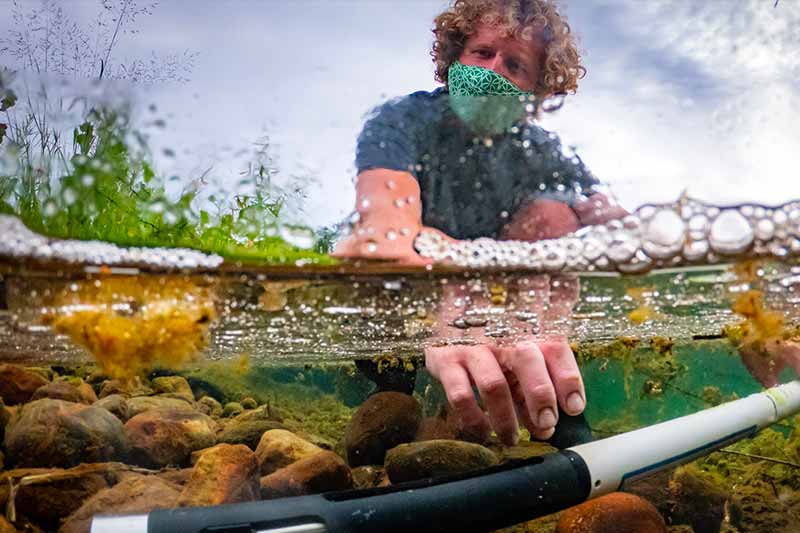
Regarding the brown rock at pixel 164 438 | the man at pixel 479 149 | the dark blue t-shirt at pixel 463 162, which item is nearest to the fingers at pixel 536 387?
the man at pixel 479 149

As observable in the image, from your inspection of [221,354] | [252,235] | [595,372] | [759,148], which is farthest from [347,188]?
[595,372]

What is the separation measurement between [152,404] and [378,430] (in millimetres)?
1155

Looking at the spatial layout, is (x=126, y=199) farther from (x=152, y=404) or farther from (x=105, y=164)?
(x=152, y=404)

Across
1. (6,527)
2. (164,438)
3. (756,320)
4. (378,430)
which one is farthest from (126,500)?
(756,320)

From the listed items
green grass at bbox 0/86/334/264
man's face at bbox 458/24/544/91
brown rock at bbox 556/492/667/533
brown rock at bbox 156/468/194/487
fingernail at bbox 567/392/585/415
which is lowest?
brown rock at bbox 556/492/667/533

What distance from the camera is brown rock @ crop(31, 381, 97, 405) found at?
287cm

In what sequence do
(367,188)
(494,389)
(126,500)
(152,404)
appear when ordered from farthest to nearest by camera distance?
(152,404), (494,389), (126,500), (367,188)

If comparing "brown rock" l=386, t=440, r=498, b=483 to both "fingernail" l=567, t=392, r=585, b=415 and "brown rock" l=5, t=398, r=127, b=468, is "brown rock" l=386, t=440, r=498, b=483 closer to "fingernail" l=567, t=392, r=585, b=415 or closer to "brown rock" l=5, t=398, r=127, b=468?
"fingernail" l=567, t=392, r=585, b=415

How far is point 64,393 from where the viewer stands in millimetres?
2914

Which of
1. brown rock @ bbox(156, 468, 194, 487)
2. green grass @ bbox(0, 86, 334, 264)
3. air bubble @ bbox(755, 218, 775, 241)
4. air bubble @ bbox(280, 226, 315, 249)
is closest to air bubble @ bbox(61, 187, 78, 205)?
green grass @ bbox(0, 86, 334, 264)

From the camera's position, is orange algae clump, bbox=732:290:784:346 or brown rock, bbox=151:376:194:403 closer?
orange algae clump, bbox=732:290:784:346

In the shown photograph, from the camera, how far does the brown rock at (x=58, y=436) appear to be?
230cm

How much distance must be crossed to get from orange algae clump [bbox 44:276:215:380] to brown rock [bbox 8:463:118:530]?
42cm

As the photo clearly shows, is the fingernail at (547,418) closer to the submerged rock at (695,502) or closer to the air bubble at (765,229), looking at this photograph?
the air bubble at (765,229)
